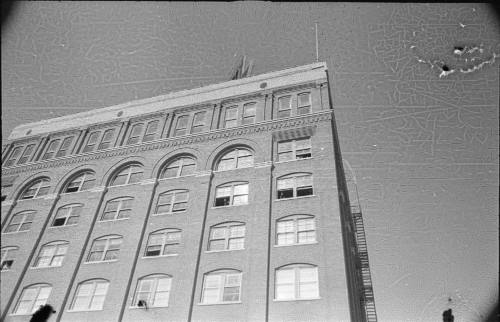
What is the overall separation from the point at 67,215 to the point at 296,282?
15.5 m

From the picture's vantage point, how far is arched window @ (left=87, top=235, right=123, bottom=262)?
66.5ft

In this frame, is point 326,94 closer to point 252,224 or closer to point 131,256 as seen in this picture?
point 252,224

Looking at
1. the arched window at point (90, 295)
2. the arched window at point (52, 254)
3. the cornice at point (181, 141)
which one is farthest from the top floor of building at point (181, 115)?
the arched window at point (90, 295)

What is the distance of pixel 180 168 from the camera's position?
23.7 meters

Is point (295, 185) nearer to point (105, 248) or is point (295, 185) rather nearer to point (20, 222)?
point (105, 248)

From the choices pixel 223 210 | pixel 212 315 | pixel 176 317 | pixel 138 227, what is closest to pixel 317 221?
pixel 223 210

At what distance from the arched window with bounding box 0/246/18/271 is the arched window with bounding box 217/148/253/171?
13.4 metres

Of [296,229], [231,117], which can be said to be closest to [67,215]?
[231,117]

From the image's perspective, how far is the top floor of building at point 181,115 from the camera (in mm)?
24906

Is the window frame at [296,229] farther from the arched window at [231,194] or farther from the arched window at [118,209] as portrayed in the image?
the arched window at [118,209]

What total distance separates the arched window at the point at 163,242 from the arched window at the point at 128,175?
16.7ft

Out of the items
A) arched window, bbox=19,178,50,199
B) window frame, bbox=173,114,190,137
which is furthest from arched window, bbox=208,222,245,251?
arched window, bbox=19,178,50,199

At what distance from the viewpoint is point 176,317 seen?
16.8 metres

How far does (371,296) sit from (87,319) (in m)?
19.4
